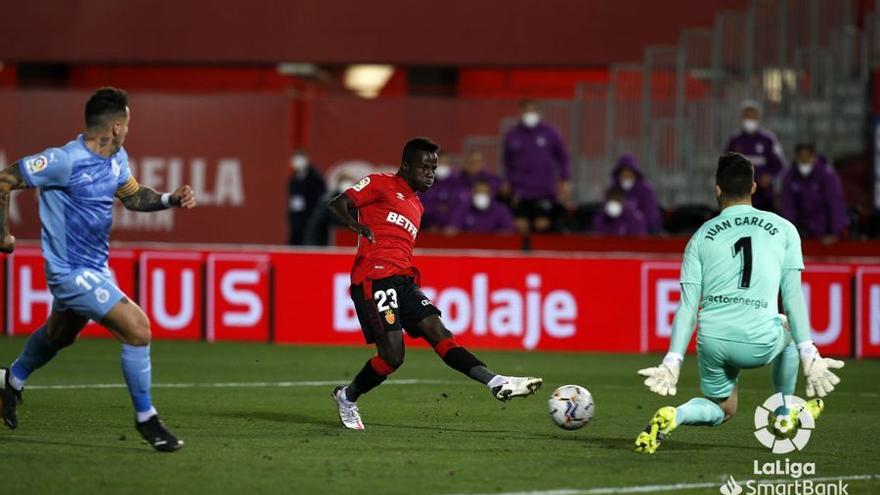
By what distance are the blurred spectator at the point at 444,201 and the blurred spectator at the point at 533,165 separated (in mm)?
1072

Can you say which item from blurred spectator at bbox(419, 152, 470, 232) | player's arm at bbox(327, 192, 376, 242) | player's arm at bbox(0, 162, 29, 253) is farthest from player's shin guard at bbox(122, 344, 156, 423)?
blurred spectator at bbox(419, 152, 470, 232)

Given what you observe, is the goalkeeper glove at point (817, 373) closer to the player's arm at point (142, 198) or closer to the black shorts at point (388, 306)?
the black shorts at point (388, 306)

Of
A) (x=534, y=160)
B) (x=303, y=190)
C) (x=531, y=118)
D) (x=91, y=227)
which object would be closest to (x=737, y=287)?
(x=91, y=227)

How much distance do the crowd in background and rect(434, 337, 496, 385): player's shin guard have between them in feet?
34.5

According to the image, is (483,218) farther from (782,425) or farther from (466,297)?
(782,425)

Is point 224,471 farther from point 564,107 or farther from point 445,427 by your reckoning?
point 564,107

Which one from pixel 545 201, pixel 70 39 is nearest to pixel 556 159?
pixel 545 201

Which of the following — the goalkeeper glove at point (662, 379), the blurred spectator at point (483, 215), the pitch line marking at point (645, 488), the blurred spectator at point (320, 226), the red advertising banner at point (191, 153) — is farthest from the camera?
the red advertising banner at point (191, 153)

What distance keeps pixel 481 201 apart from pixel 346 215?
36.4 feet

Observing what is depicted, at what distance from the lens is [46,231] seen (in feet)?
32.2

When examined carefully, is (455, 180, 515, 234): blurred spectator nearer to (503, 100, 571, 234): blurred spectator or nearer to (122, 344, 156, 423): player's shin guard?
(503, 100, 571, 234): blurred spectator

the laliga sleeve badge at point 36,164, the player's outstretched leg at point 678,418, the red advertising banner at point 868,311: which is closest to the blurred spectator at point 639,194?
the red advertising banner at point 868,311

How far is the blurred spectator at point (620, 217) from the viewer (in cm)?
2177

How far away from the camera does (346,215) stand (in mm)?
11109
